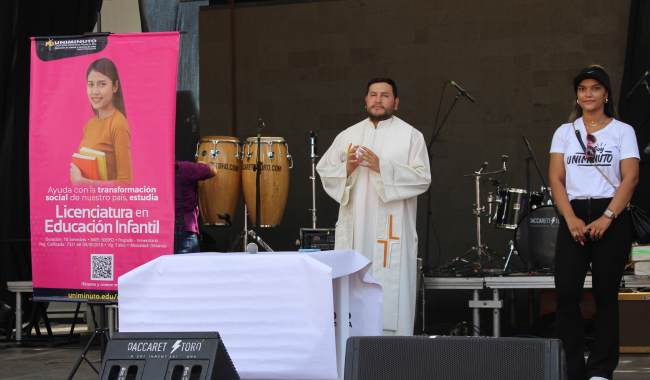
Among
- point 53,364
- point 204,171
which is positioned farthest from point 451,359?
point 204,171

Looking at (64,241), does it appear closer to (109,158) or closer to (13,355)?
(109,158)

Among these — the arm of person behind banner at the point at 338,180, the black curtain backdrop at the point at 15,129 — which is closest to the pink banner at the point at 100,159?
the arm of person behind banner at the point at 338,180

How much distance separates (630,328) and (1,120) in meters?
5.16

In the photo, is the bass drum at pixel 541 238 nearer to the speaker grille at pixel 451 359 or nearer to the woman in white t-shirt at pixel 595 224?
the woman in white t-shirt at pixel 595 224

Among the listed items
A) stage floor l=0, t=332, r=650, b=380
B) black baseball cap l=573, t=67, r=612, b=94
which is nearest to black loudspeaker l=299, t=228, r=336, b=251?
stage floor l=0, t=332, r=650, b=380

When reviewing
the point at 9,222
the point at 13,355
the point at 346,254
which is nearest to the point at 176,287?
the point at 346,254

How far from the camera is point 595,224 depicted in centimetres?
270

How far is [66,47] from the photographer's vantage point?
3.70 m

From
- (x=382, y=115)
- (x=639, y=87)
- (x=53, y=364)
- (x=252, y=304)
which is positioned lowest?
(x=53, y=364)

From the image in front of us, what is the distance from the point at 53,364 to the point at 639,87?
5429 mm

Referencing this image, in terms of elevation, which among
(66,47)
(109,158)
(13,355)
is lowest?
(13,355)

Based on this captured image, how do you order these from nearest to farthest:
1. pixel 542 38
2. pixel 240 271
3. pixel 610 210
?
pixel 240 271 < pixel 610 210 < pixel 542 38

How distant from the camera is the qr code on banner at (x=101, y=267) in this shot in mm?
3576

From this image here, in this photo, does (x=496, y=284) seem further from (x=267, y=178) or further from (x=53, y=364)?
(x=53, y=364)
